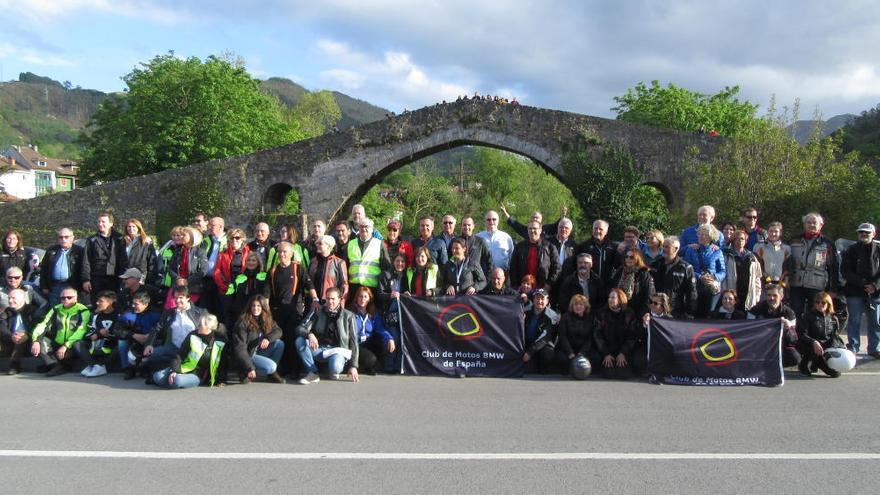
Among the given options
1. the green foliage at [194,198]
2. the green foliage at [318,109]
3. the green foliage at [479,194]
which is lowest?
the green foliage at [194,198]

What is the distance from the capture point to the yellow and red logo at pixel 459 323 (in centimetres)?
869

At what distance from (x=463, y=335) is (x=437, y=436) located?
305cm

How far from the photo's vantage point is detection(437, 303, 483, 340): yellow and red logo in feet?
28.5

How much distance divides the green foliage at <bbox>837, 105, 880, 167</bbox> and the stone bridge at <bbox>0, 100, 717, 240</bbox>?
21192 millimetres

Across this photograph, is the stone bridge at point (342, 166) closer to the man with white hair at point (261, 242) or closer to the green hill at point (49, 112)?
the man with white hair at point (261, 242)

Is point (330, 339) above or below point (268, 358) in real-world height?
above

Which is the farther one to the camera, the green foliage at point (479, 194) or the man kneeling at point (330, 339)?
the green foliage at point (479, 194)

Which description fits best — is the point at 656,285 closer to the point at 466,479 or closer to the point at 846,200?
the point at 466,479

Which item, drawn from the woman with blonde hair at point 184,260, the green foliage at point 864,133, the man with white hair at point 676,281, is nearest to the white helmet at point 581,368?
the man with white hair at point 676,281

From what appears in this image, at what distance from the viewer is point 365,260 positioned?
9.03 meters

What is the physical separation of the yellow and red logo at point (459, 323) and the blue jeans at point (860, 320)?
5245 millimetres

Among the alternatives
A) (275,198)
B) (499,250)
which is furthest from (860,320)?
(275,198)

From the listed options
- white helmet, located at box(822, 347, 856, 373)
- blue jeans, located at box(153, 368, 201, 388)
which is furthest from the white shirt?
blue jeans, located at box(153, 368, 201, 388)

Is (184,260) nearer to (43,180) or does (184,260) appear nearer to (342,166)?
(342,166)
